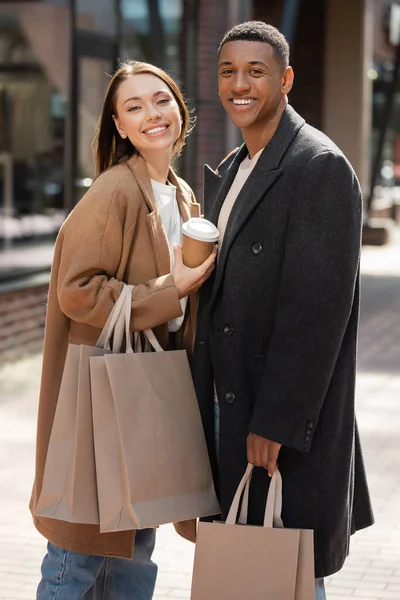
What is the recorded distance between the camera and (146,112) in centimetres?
336

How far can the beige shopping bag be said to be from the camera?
3123mm

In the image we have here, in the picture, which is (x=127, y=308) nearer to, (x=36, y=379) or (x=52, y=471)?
(x=52, y=471)

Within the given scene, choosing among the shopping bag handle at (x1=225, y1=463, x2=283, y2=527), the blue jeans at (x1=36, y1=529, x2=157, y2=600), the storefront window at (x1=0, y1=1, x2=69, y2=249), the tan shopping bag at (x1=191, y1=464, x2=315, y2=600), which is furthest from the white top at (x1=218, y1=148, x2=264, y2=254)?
the storefront window at (x1=0, y1=1, x2=69, y2=249)

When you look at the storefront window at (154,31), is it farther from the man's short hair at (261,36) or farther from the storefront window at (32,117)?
the man's short hair at (261,36)

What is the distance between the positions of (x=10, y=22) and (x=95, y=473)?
26.5 feet

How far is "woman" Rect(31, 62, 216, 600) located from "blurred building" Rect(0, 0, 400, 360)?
612cm

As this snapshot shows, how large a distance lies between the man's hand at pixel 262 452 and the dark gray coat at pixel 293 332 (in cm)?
3

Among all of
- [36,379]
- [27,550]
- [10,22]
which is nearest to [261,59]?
[27,550]

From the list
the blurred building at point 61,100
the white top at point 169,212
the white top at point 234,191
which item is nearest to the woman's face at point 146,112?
the white top at point 169,212

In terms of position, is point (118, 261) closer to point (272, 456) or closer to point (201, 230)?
point (201, 230)

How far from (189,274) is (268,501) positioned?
0.63 meters

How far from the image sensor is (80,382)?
3123 millimetres

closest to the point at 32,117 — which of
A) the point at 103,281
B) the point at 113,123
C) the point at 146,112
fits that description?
the point at 113,123

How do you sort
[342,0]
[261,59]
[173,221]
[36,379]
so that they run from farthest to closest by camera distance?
[342,0], [36,379], [173,221], [261,59]
